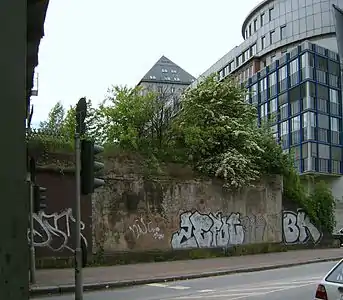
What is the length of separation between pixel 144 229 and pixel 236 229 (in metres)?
5.05

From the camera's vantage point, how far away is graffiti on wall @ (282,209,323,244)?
26.6 metres

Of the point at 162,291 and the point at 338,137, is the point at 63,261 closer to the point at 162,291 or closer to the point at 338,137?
the point at 162,291

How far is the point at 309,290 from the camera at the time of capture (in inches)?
492

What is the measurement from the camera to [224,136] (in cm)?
2497

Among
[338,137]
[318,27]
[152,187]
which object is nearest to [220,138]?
[152,187]

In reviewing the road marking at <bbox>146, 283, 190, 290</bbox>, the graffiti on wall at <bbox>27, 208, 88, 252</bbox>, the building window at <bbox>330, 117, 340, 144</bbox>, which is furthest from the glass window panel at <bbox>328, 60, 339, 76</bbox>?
the road marking at <bbox>146, 283, 190, 290</bbox>

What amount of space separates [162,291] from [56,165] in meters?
7.41

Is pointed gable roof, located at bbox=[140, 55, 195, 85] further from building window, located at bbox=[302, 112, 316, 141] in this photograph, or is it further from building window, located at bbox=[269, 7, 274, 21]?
building window, located at bbox=[302, 112, 316, 141]

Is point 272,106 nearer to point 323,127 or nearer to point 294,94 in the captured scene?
point 294,94

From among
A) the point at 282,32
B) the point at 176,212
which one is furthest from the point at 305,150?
the point at 176,212

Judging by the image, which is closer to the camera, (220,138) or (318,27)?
(220,138)

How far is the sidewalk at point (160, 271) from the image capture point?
14.1 m

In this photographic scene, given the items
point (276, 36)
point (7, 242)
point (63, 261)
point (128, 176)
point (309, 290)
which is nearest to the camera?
point (7, 242)

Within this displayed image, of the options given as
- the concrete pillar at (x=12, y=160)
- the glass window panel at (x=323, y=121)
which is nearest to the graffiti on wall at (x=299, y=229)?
the concrete pillar at (x=12, y=160)
